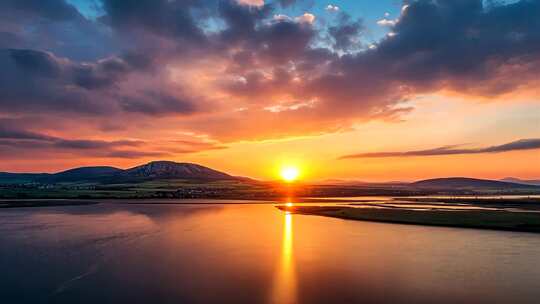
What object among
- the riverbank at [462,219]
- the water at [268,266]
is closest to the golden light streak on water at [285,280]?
the water at [268,266]

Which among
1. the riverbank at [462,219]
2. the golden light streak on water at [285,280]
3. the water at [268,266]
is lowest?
the golden light streak on water at [285,280]

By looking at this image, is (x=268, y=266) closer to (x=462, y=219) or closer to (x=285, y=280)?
(x=285, y=280)

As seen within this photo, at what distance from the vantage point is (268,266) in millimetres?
24703

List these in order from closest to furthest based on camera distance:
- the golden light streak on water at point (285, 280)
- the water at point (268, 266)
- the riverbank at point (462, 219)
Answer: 1. the golden light streak on water at point (285, 280)
2. the water at point (268, 266)
3. the riverbank at point (462, 219)

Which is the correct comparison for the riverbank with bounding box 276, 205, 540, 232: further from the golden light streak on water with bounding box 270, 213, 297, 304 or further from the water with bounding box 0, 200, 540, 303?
the golden light streak on water with bounding box 270, 213, 297, 304

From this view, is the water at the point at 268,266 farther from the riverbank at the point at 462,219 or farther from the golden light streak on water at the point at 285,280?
the riverbank at the point at 462,219

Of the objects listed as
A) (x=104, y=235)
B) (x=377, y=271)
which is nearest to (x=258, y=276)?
(x=377, y=271)

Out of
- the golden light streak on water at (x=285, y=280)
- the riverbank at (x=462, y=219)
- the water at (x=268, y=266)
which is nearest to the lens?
the golden light streak on water at (x=285, y=280)

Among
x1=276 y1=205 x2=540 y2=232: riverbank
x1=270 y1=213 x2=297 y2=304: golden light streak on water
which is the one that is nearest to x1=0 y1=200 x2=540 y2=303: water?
x1=270 y1=213 x2=297 y2=304: golden light streak on water

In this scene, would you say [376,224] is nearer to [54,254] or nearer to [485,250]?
[485,250]

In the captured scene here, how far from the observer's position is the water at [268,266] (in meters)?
18.0

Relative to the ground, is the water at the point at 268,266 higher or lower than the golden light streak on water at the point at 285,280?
higher

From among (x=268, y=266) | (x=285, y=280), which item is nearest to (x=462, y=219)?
(x=268, y=266)

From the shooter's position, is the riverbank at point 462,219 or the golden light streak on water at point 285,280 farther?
the riverbank at point 462,219
